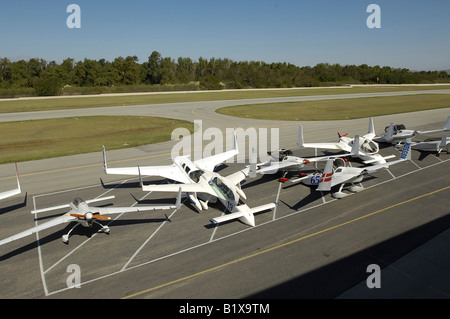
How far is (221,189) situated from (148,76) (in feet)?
540

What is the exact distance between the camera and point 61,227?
18.7 metres

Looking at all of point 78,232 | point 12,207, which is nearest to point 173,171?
point 78,232

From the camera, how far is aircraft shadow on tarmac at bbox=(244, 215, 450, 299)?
12.4 meters

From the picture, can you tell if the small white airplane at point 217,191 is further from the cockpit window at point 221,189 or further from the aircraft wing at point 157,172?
the aircraft wing at point 157,172

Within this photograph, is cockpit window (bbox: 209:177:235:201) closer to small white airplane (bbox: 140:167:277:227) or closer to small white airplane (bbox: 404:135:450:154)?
small white airplane (bbox: 140:167:277:227)

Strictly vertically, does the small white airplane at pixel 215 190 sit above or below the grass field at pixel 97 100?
below

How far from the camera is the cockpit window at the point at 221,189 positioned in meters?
19.3

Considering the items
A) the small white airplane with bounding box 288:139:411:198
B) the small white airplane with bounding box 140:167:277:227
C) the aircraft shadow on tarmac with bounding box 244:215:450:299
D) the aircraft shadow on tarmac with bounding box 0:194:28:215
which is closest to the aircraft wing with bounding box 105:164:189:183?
the small white airplane with bounding box 140:167:277:227

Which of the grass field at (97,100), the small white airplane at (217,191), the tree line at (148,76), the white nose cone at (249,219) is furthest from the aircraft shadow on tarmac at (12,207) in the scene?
the tree line at (148,76)

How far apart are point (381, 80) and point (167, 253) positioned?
702 ft

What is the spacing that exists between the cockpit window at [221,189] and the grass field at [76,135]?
21994 millimetres

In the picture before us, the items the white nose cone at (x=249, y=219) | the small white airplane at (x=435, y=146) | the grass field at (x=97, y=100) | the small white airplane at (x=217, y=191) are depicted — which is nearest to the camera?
the white nose cone at (x=249, y=219)

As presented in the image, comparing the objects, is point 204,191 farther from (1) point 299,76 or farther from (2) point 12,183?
(1) point 299,76
